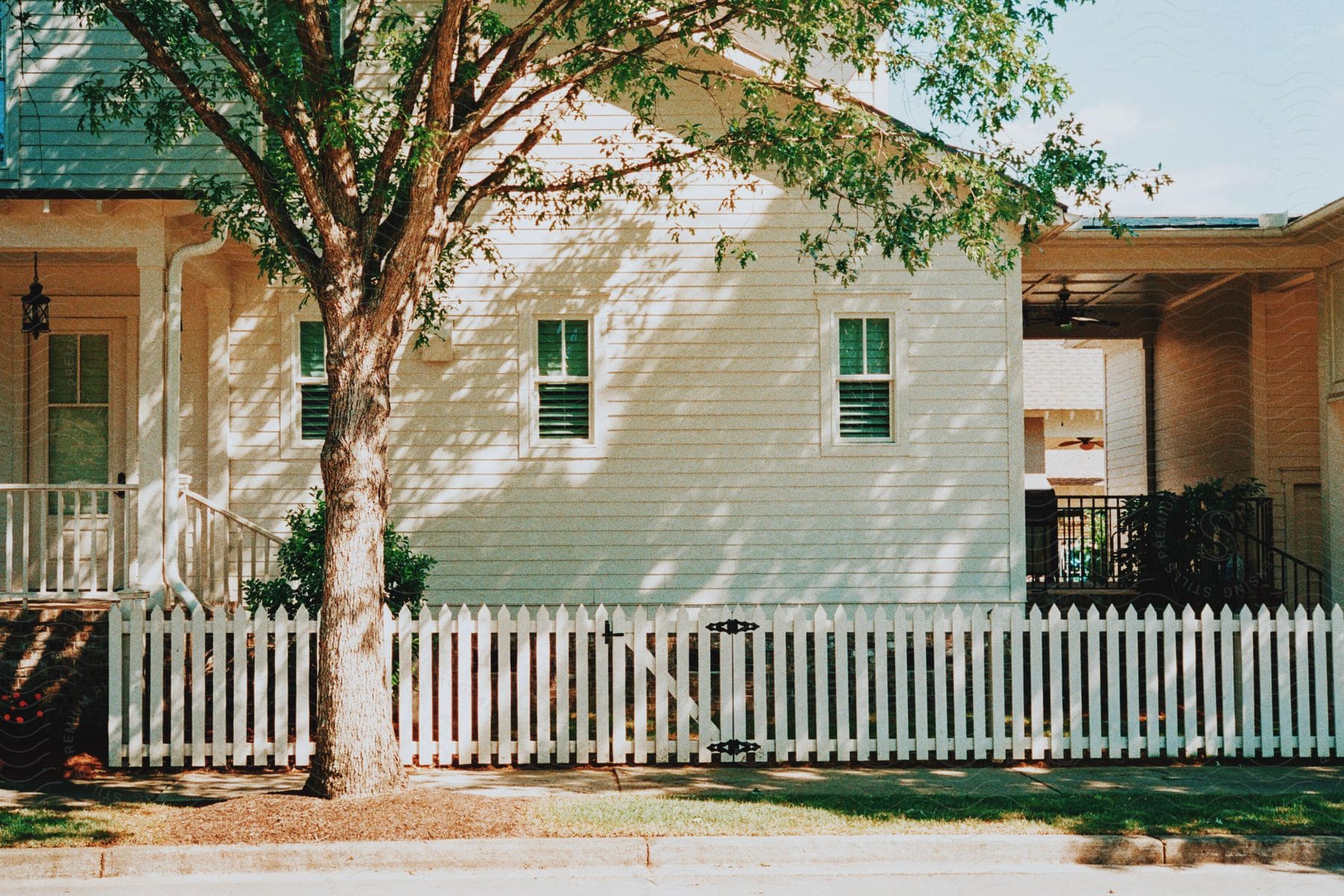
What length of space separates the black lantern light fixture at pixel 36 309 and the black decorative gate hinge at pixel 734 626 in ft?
24.1

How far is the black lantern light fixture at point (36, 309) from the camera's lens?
12.0m

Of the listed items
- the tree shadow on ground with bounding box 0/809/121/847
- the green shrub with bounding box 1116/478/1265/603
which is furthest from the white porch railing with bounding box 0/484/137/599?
the green shrub with bounding box 1116/478/1265/603

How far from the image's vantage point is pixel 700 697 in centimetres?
960

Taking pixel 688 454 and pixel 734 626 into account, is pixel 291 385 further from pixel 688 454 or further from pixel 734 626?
pixel 734 626

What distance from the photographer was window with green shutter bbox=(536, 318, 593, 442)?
13062 mm

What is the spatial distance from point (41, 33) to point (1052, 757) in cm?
1252

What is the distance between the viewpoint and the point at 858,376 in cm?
1309

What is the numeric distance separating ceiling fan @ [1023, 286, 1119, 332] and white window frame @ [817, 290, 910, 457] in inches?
138

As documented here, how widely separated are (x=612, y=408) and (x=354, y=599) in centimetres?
524

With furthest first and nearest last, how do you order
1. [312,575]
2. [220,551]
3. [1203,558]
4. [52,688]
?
[1203,558] → [220,551] → [312,575] → [52,688]

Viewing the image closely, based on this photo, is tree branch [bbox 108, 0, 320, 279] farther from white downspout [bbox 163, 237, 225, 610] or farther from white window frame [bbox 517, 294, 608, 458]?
white window frame [bbox 517, 294, 608, 458]

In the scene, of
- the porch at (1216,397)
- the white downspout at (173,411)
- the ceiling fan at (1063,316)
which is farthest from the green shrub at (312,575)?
the ceiling fan at (1063,316)

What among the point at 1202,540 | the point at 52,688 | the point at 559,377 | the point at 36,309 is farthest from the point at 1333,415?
the point at 36,309

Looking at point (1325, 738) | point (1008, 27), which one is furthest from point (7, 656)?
point (1325, 738)
